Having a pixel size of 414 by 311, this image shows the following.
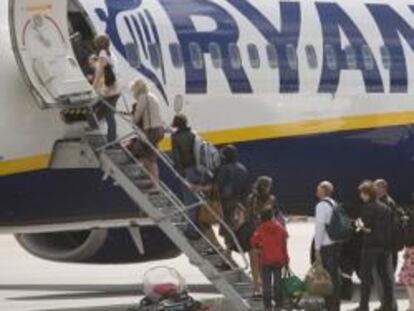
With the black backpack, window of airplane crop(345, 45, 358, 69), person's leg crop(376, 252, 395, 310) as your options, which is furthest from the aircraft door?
window of airplane crop(345, 45, 358, 69)

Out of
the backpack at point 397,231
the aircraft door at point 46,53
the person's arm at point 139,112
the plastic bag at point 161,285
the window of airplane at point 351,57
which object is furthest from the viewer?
the window of airplane at point 351,57

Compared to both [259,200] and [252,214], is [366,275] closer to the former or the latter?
[252,214]

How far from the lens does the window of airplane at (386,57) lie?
25.0m

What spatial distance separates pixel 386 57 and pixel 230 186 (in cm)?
561

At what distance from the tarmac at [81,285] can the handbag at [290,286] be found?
3.08 meters

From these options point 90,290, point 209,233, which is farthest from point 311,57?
point 90,290

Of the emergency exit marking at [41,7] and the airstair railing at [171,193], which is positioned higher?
the emergency exit marking at [41,7]

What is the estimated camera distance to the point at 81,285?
1147 inches

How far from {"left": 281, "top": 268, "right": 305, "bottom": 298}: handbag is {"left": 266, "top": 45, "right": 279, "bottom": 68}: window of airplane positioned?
13.3 feet

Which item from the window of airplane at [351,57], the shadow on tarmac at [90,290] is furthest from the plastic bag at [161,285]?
the window of airplane at [351,57]

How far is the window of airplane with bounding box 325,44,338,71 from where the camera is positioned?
24.1 meters

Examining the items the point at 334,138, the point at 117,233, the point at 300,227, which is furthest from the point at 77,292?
the point at 300,227

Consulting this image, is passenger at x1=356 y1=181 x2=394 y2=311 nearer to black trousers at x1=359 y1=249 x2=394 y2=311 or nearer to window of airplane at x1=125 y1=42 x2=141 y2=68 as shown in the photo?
black trousers at x1=359 y1=249 x2=394 y2=311

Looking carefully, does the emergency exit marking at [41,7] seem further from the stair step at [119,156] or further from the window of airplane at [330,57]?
the window of airplane at [330,57]
